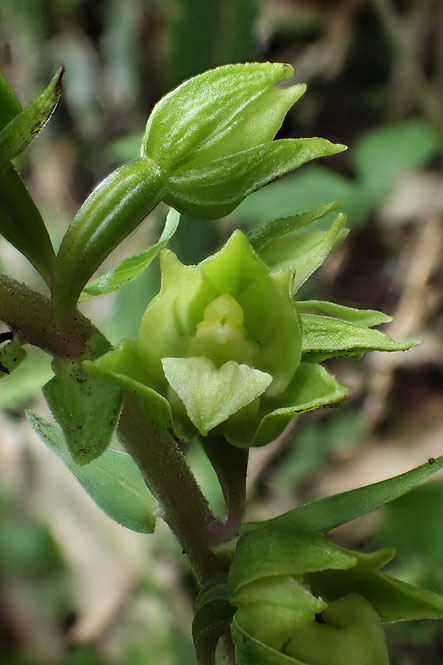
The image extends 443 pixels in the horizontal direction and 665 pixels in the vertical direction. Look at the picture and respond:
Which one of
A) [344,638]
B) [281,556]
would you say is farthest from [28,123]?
[344,638]

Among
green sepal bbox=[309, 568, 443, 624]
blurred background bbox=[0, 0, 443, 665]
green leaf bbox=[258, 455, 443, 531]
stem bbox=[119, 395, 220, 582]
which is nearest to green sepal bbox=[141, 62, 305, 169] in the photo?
stem bbox=[119, 395, 220, 582]

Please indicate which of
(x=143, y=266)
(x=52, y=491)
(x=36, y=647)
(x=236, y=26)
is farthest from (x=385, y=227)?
(x=143, y=266)

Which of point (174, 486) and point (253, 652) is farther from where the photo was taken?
point (174, 486)

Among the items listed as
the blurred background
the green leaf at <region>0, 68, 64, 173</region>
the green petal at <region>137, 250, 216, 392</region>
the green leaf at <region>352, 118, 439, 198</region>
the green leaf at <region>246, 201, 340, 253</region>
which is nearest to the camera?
the green leaf at <region>0, 68, 64, 173</region>

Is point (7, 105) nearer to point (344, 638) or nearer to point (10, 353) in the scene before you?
point (10, 353)

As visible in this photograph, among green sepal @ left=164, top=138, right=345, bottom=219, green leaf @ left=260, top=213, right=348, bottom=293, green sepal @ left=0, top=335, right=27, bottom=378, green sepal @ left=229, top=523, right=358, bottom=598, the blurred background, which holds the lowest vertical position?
the blurred background

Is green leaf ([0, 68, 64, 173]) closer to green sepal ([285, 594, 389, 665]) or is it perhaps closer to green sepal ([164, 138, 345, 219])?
green sepal ([164, 138, 345, 219])

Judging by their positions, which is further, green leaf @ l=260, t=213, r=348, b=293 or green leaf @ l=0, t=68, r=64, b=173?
green leaf @ l=260, t=213, r=348, b=293

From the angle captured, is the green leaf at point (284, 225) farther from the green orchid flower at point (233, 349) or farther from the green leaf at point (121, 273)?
the green leaf at point (121, 273)
